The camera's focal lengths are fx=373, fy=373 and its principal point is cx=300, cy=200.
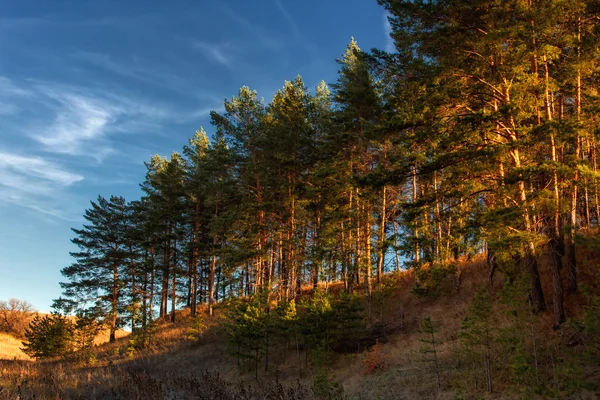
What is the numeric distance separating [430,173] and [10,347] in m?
47.8

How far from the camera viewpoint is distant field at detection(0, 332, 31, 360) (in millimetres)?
34219

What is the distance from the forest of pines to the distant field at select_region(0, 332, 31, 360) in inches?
379

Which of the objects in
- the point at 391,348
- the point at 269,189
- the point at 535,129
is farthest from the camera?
the point at 269,189

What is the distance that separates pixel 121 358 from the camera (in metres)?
24.5

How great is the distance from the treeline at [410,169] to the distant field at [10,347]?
32.0 feet

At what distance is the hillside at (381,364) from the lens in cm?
861

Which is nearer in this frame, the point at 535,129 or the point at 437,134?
the point at 535,129

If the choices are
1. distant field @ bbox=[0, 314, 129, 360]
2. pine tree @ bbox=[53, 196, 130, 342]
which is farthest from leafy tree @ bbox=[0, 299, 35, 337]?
pine tree @ bbox=[53, 196, 130, 342]

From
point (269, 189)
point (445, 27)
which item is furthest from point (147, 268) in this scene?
point (445, 27)

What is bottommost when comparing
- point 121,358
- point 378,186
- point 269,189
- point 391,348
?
point 121,358

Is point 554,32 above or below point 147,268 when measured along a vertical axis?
above

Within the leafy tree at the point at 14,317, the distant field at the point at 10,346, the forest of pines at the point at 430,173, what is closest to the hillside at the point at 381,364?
the forest of pines at the point at 430,173

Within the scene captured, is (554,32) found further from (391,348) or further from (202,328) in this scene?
(202,328)

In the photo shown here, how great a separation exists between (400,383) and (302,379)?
534cm
